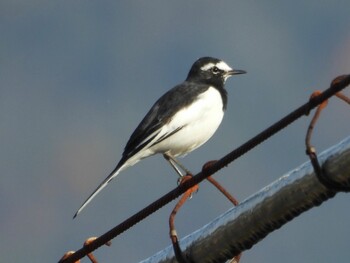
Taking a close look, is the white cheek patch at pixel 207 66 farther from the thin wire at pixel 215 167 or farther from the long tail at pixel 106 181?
the thin wire at pixel 215 167

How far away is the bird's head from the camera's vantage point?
13.5 meters

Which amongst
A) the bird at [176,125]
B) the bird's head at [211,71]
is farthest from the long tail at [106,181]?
the bird's head at [211,71]

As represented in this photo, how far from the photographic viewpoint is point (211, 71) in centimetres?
1360

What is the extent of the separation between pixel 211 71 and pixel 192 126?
221 cm

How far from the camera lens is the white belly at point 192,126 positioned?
454 inches

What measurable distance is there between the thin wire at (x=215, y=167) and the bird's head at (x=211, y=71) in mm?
8028

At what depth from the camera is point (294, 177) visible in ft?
13.1

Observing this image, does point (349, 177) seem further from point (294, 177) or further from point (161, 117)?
point (161, 117)

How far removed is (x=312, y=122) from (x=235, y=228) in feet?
2.04

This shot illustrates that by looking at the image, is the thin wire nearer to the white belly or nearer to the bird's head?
the white belly

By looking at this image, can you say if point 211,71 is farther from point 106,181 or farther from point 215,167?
point 215,167

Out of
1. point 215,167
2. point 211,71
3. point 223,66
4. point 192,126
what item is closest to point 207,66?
point 211,71

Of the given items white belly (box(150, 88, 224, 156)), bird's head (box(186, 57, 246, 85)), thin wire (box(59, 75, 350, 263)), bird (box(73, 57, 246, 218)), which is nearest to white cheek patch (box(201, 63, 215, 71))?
bird's head (box(186, 57, 246, 85))

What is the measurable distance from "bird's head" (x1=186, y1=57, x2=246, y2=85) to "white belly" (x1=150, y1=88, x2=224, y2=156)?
4.81ft
